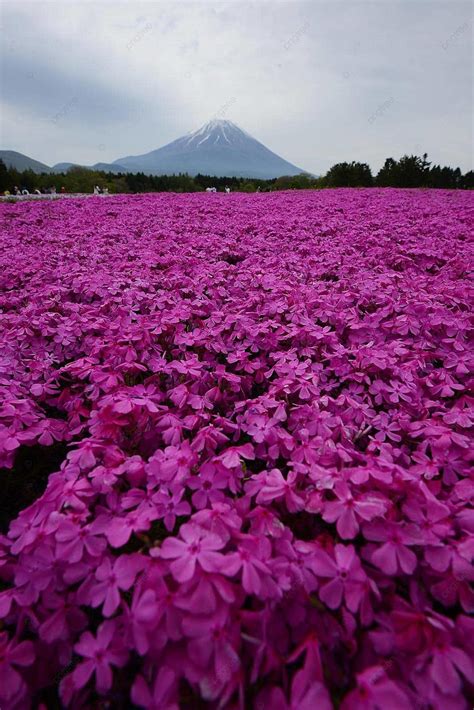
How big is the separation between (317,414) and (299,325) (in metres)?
1.16

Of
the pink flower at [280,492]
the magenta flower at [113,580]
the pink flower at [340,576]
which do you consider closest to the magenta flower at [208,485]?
the pink flower at [280,492]

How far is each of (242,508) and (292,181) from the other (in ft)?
119

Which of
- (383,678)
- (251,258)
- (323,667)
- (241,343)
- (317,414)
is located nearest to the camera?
(383,678)

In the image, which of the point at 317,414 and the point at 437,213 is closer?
the point at 317,414

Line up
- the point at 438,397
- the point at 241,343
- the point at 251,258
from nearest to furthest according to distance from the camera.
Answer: the point at 438,397
the point at 241,343
the point at 251,258

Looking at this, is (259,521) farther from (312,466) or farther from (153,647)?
(153,647)

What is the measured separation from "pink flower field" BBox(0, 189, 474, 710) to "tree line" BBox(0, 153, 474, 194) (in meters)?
25.7

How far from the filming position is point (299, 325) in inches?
116

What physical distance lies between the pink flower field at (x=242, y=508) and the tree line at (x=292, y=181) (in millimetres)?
25720

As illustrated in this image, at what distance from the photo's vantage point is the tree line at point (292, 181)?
25391 millimetres

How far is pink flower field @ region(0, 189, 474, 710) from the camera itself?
1003mm

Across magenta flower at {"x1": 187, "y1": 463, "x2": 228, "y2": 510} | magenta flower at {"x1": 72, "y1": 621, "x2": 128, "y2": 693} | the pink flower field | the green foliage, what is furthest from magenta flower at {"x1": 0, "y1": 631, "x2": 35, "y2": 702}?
the green foliage

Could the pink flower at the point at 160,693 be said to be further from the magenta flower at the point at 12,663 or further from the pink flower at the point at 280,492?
the pink flower at the point at 280,492

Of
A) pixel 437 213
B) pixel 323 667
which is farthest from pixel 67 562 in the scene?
pixel 437 213
